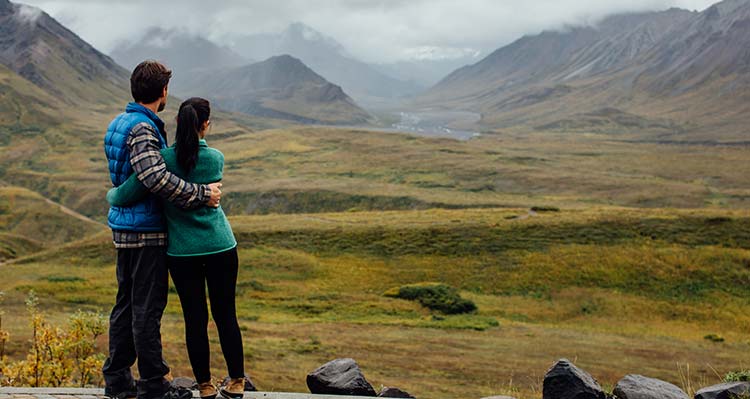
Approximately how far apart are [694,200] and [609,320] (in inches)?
3486

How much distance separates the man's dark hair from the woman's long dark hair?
1.60 feet

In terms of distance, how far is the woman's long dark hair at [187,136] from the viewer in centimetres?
889

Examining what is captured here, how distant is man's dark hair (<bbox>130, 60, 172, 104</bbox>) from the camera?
9047mm

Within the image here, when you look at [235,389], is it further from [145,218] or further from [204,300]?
[145,218]

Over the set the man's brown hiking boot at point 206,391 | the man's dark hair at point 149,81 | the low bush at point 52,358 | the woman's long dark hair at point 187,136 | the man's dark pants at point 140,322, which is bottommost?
the low bush at point 52,358

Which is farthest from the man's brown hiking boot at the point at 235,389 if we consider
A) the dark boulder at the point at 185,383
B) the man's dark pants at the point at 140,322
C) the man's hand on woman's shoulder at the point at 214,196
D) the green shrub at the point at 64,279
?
the green shrub at the point at 64,279

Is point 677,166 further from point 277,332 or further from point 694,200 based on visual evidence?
point 277,332

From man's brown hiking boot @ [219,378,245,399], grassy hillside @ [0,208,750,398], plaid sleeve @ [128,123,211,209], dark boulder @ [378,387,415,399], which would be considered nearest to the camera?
plaid sleeve @ [128,123,211,209]

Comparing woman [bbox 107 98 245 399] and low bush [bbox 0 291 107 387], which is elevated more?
woman [bbox 107 98 245 399]

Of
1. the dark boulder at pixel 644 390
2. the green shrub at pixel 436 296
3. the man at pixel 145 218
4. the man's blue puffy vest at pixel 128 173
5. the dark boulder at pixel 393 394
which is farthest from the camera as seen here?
the green shrub at pixel 436 296

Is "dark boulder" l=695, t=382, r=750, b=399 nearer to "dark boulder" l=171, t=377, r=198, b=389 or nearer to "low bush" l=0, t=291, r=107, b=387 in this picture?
"dark boulder" l=171, t=377, r=198, b=389

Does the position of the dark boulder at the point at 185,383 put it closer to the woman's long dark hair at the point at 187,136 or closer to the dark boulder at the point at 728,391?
the woman's long dark hair at the point at 187,136

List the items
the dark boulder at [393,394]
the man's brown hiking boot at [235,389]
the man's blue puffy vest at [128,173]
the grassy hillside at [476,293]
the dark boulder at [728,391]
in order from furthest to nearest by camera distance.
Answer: the grassy hillside at [476,293] → the dark boulder at [393,394] → the dark boulder at [728,391] → the man's brown hiking boot at [235,389] → the man's blue puffy vest at [128,173]

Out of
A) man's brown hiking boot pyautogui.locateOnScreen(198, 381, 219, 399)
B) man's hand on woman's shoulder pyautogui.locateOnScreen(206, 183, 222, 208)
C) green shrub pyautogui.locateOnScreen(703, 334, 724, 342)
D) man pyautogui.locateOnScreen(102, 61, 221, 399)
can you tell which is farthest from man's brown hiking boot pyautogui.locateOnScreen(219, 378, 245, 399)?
green shrub pyautogui.locateOnScreen(703, 334, 724, 342)
